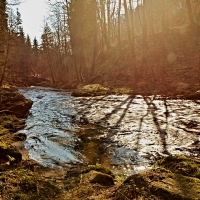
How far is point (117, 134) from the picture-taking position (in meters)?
8.52

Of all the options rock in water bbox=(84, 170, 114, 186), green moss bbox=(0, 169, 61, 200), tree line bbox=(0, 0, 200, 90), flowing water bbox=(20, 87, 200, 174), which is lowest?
flowing water bbox=(20, 87, 200, 174)

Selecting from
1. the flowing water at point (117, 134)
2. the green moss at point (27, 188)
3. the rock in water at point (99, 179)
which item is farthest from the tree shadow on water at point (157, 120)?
the green moss at point (27, 188)

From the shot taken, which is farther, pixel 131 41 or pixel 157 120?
pixel 131 41

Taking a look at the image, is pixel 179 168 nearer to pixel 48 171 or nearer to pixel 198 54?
pixel 48 171

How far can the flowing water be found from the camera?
6.25 meters

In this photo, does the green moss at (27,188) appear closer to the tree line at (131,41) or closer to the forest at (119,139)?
the forest at (119,139)

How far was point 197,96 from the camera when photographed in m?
13.7

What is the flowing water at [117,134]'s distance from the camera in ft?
20.5

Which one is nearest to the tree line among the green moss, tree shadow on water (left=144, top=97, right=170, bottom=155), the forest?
the forest

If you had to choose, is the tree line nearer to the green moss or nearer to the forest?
the forest

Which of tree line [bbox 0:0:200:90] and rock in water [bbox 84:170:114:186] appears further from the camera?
tree line [bbox 0:0:200:90]

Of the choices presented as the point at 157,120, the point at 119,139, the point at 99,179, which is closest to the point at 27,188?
the point at 99,179

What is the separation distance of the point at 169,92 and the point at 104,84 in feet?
27.6

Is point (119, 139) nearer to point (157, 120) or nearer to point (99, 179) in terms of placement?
point (157, 120)
